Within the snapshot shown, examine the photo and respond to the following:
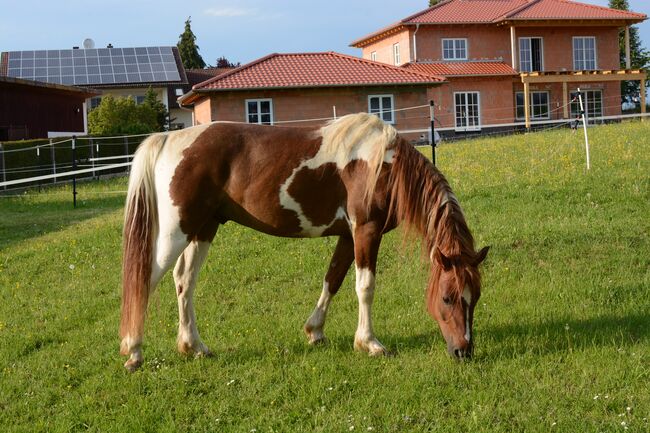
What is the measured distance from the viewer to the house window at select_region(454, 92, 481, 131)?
118 ft

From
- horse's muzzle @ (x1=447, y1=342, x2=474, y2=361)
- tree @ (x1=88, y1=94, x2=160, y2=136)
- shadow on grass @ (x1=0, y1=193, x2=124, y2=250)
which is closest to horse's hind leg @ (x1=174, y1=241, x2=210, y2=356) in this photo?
horse's muzzle @ (x1=447, y1=342, x2=474, y2=361)

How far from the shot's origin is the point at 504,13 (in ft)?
124

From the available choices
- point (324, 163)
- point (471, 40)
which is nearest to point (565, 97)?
point (471, 40)

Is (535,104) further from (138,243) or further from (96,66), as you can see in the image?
(138,243)

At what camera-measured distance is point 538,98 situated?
37.7m

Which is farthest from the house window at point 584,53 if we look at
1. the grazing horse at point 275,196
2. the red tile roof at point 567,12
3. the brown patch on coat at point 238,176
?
the brown patch on coat at point 238,176

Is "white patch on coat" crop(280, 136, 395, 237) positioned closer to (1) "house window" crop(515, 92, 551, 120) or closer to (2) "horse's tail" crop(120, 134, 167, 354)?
(2) "horse's tail" crop(120, 134, 167, 354)

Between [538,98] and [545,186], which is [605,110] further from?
[545,186]

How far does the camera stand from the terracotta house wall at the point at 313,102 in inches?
1141

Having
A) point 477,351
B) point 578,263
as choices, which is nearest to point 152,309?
point 477,351

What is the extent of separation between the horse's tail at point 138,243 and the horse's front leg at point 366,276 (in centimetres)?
153

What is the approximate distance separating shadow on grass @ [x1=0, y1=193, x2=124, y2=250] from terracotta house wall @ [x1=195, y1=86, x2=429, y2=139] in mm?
11708

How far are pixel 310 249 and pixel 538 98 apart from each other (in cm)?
3149

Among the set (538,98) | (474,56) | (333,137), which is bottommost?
(333,137)
